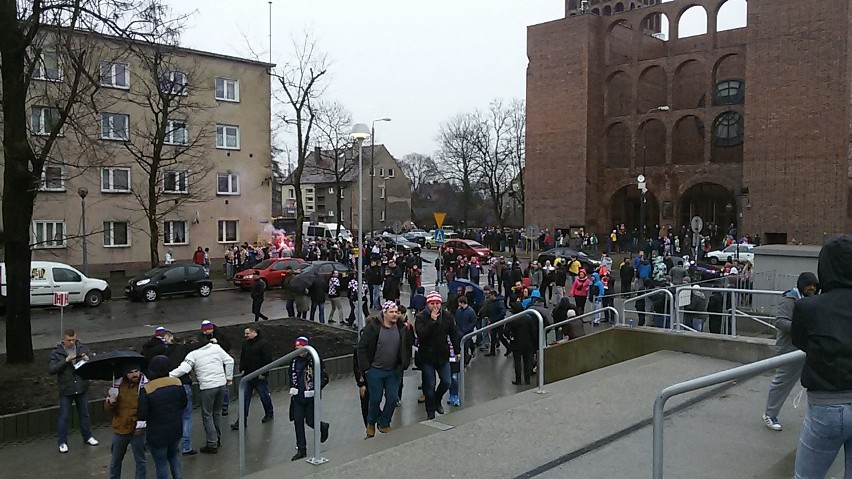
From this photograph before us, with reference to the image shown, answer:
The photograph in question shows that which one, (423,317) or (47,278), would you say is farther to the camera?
(47,278)

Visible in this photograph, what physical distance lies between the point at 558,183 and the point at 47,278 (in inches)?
1457

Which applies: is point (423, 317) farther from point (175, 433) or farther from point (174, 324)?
point (174, 324)

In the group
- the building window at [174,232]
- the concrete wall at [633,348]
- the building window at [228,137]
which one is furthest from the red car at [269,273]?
the concrete wall at [633,348]

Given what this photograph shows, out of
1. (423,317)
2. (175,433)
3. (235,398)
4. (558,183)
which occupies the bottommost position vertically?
(235,398)

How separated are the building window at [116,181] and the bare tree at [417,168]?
72709mm

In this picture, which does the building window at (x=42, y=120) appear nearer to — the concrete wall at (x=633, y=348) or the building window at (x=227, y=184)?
the building window at (x=227, y=184)

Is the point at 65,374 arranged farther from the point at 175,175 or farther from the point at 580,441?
the point at 175,175

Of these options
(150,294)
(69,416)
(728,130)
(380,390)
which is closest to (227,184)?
→ (150,294)

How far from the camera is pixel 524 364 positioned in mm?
13172

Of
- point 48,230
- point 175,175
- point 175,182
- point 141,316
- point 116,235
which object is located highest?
point 175,175

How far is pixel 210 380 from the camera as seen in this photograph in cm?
973

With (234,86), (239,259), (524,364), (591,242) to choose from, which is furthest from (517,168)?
(524,364)

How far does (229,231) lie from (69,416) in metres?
31.2

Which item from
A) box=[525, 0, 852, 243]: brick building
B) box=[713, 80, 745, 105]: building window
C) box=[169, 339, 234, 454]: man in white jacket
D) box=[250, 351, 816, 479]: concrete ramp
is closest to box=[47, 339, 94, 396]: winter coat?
box=[169, 339, 234, 454]: man in white jacket
